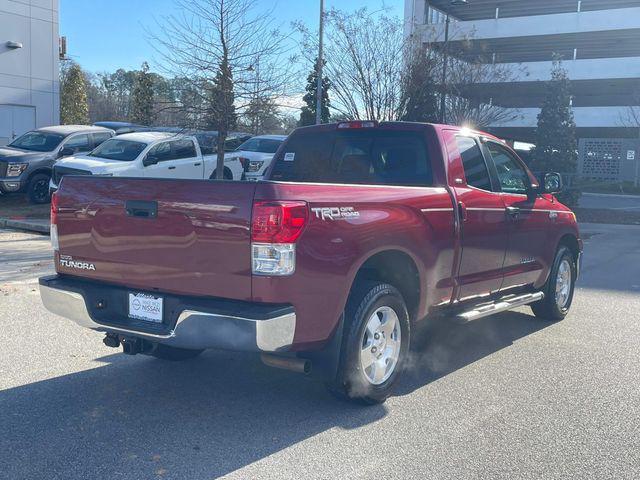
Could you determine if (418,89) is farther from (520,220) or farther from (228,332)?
(228,332)

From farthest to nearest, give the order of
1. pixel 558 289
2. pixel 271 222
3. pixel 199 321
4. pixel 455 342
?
pixel 558 289, pixel 455 342, pixel 199 321, pixel 271 222

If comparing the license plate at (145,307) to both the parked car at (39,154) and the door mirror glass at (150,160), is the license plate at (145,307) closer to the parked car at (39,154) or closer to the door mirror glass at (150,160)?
the door mirror glass at (150,160)

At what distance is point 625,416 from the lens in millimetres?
4914

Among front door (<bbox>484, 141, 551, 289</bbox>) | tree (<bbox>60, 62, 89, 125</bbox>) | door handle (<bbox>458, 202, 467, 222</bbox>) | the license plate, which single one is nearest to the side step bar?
front door (<bbox>484, 141, 551, 289</bbox>)

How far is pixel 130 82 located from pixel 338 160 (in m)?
71.8

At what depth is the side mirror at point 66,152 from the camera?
56.7 feet

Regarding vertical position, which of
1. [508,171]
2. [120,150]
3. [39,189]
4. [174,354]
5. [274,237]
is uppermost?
[120,150]

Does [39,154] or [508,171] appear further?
[39,154]

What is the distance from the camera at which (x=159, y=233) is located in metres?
4.41

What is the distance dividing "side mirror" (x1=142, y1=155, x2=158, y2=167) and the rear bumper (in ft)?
36.9

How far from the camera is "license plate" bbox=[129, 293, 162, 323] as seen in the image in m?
4.42

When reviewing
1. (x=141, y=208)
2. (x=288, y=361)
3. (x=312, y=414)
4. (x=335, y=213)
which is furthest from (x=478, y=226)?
(x=141, y=208)

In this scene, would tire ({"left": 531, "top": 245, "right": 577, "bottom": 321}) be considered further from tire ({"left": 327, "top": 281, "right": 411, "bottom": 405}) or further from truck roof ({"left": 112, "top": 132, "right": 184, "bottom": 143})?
truck roof ({"left": 112, "top": 132, "right": 184, "bottom": 143})

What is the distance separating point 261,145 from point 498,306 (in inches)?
562
